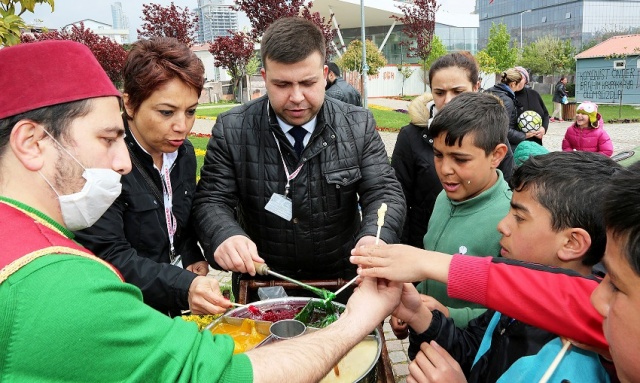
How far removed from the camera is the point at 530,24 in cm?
9562

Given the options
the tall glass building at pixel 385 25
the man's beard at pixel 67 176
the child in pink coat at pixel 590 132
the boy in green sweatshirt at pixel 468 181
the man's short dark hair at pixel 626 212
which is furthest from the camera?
the tall glass building at pixel 385 25

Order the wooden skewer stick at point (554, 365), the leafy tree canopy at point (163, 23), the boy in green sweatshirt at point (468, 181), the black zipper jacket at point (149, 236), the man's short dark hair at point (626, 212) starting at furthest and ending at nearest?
the leafy tree canopy at point (163, 23) → the boy in green sweatshirt at point (468, 181) → the black zipper jacket at point (149, 236) → the wooden skewer stick at point (554, 365) → the man's short dark hair at point (626, 212)

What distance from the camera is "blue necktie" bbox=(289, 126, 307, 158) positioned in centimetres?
279

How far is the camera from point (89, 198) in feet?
4.87

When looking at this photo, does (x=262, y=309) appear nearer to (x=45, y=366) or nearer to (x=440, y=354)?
(x=440, y=354)

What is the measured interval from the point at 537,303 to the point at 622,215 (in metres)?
0.39

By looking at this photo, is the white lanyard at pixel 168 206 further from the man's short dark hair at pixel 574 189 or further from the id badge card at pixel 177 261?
the man's short dark hair at pixel 574 189

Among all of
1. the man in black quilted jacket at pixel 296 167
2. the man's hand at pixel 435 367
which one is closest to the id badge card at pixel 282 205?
the man in black quilted jacket at pixel 296 167

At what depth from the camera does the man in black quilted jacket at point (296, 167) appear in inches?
105

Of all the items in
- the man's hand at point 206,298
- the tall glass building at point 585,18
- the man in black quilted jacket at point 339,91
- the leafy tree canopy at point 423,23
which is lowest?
the man's hand at point 206,298

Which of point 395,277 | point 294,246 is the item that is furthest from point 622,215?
point 294,246

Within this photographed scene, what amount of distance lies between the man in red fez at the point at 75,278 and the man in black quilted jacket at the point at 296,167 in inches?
41.0

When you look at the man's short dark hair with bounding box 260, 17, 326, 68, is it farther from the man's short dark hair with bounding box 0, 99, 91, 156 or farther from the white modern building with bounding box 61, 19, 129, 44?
the white modern building with bounding box 61, 19, 129, 44

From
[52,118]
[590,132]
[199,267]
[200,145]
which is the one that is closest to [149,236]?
[199,267]
